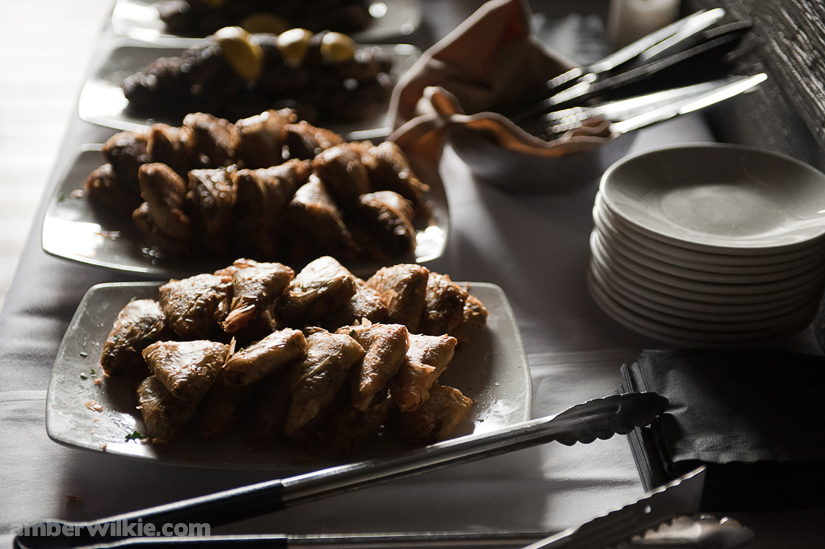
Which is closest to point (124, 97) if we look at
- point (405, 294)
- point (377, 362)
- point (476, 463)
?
point (405, 294)

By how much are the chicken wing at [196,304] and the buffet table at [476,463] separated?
184mm

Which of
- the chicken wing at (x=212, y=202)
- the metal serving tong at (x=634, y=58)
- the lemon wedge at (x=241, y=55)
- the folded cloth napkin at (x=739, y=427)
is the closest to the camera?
Result: the folded cloth napkin at (x=739, y=427)

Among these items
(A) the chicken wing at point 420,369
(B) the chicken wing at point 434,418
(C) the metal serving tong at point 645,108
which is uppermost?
(C) the metal serving tong at point 645,108

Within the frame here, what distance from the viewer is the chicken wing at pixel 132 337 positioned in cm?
A: 94

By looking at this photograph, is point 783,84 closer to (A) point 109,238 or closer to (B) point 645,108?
(B) point 645,108

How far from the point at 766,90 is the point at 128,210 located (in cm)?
134

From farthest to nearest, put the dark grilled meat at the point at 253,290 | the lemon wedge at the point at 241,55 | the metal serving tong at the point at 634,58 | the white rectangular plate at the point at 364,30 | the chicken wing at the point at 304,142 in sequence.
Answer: the white rectangular plate at the point at 364,30
the lemon wedge at the point at 241,55
the metal serving tong at the point at 634,58
the chicken wing at the point at 304,142
the dark grilled meat at the point at 253,290

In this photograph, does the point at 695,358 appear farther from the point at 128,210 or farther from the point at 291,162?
the point at 128,210

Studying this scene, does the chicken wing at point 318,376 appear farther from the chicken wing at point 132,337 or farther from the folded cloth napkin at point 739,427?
the folded cloth napkin at point 739,427

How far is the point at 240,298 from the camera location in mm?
956

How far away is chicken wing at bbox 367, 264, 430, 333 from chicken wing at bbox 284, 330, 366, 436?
0.42ft

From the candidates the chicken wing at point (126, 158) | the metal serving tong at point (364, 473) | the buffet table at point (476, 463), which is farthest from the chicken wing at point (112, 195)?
the metal serving tong at point (364, 473)

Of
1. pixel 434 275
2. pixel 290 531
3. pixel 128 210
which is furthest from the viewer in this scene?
pixel 128 210

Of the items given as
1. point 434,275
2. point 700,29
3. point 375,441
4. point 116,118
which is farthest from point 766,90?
point 116,118
